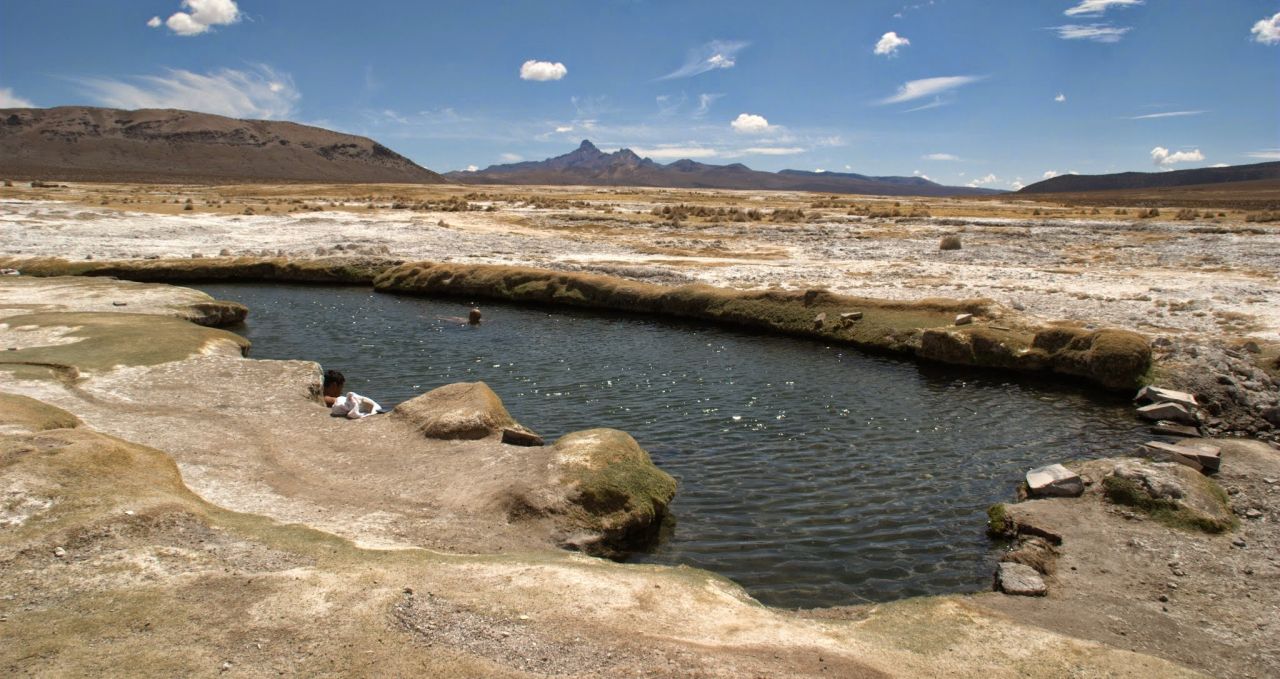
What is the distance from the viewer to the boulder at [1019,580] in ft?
40.2

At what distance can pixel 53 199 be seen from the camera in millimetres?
86312

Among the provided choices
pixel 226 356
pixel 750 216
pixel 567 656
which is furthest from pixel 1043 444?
pixel 750 216

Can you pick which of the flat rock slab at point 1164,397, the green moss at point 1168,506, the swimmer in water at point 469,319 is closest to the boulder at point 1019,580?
the green moss at point 1168,506

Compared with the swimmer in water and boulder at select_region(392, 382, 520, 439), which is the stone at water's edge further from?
the swimmer in water

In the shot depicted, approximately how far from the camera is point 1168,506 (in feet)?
47.9

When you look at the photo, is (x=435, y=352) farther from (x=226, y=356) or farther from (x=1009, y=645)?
(x=1009, y=645)

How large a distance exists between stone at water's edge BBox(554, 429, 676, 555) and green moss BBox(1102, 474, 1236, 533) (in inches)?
342

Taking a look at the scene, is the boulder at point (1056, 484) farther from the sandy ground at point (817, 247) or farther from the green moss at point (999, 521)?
the sandy ground at point (817, 247)

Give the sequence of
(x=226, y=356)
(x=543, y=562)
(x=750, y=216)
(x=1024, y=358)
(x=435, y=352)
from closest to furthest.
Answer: (x=543, y=562), (x=226, y=356), (x=1024, y=358), (x=435, y=352), (x=750, y=216)

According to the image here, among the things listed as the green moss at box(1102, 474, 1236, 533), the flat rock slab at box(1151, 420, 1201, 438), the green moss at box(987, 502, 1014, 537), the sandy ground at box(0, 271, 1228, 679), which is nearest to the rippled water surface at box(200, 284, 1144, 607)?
the green moss at box(987, 502, 1014, 537)

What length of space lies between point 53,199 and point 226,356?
3243 inches

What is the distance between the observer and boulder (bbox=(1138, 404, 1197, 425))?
21.3 meters

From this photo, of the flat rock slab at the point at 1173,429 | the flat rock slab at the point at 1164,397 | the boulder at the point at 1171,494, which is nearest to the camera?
the boulder at the point at 1171,494

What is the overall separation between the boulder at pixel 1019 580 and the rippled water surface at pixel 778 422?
0.42 m
